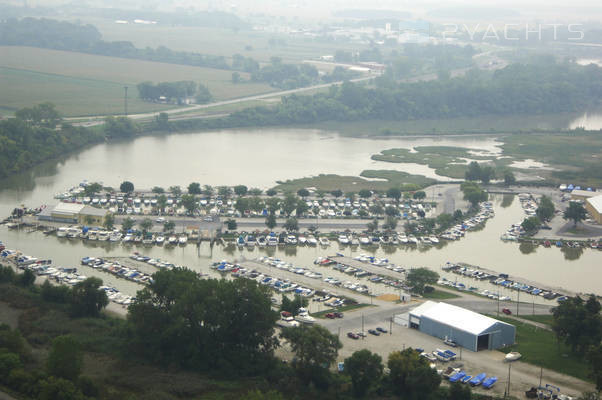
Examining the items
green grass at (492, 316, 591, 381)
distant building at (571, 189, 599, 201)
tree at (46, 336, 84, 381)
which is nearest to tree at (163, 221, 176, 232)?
tree at (46, 336, 84, 381)

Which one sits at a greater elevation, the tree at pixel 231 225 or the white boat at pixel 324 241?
the tree at pixel 231 225

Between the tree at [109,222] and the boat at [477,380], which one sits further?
the tree at [109,222]

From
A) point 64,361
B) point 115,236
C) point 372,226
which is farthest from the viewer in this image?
point 372,226

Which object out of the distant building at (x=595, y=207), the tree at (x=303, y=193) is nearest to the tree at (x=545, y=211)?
the distant building at (x=595, y=207)

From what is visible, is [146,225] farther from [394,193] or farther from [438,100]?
[438,100]

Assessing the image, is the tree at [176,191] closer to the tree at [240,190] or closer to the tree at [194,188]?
the tree at [194,188]

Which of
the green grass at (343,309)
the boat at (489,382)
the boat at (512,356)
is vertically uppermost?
the green grass at (343,309)

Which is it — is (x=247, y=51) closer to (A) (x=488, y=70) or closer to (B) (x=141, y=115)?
(A) (x=488, y=70)

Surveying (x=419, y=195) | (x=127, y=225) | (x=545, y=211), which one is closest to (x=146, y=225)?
(x=127, y=225)
